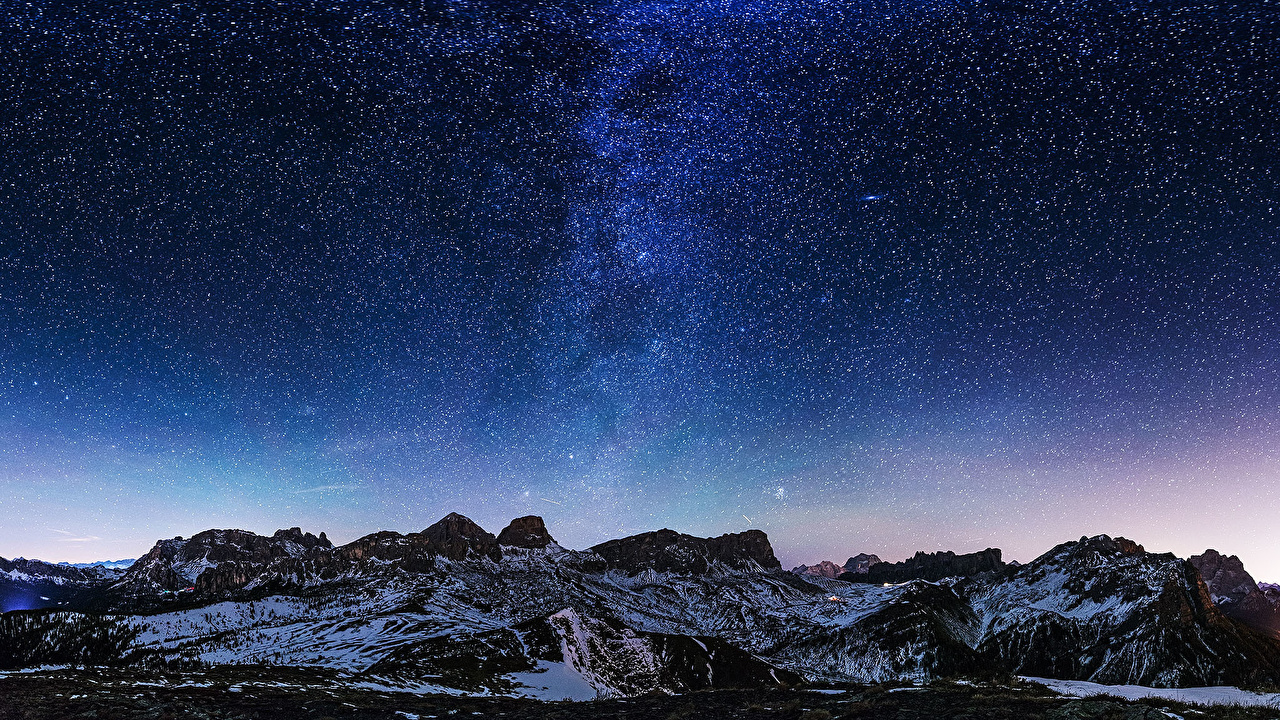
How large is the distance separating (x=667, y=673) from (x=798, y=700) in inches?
3641

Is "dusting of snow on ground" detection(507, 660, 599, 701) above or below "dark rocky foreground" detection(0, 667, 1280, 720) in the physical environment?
below

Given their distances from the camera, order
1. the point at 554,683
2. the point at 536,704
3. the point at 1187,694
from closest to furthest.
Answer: the point at 1187,694
the point at 536,704
the point at 554,683

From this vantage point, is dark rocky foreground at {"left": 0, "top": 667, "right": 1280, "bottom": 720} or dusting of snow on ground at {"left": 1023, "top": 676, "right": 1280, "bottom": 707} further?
dusting of snow on ground at {"left": 1023, "top": 676, "right": 1280, "bottom": 707}

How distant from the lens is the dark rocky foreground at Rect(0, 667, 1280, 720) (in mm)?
17172

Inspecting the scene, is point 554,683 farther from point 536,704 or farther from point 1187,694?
point 1187,694

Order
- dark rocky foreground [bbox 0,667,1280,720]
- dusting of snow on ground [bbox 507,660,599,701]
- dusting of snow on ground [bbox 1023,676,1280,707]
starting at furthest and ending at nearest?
1. dusting of snow on ground [bbox 507,660,599,701]
2. dusting of snow on ground [bbox 1023,676,1280,707]
3. dark rocky foreground [bbox 0,667,1280,720]

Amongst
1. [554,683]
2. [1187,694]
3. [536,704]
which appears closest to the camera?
[1187,694]

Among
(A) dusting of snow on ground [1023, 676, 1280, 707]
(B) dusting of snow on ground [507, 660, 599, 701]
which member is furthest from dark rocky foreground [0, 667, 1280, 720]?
(B) dusting of snow on ground [507, 660, 599, 701]

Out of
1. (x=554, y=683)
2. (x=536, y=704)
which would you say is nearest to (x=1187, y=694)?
(x=536, y=704)

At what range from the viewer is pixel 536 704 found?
93.3ft

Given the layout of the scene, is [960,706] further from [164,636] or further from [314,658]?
[164,636]

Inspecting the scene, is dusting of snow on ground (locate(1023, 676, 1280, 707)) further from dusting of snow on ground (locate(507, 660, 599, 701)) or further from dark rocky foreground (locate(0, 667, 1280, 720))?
dusting of snow on ground (locate(507, 660, 599, 701))

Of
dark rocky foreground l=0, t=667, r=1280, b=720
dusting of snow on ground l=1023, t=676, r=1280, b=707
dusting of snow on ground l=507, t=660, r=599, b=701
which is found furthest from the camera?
dusting of snow on ground l=507, t=660, r=599, b=701

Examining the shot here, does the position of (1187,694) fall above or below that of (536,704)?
above
